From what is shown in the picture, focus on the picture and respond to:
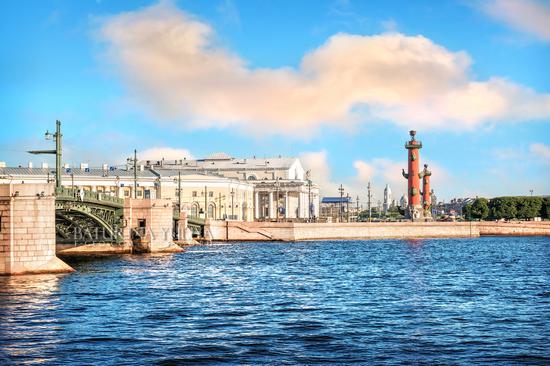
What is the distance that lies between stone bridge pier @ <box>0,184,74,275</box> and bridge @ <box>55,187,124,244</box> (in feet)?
55.4

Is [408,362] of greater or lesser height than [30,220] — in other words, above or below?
below

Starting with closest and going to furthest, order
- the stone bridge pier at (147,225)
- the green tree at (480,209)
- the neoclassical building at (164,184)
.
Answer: the stone bridge pier at (147,225) < the neoclassical building at (164,184) < the green tree at (480,209)

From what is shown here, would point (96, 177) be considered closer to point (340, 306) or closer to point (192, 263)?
point (192, 263)

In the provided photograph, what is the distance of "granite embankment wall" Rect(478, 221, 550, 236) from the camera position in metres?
127

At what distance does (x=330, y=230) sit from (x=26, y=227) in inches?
2942

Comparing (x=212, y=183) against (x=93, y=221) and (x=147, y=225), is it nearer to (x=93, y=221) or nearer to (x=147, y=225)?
(x=147, y=225)

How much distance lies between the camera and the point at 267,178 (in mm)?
155875

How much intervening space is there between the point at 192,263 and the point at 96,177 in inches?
2586

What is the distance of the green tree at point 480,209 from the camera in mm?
155125

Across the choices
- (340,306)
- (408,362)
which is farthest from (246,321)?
(408,362)

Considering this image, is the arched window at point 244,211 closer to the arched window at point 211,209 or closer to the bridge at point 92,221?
the arched window at point 211,209

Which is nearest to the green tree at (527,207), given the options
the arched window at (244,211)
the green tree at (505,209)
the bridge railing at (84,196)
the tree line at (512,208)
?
the tree line at (512,208)

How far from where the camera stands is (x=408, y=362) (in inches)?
768

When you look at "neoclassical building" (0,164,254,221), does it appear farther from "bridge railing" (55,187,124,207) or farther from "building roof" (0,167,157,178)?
"bridge railing" (55,187,124,207)
